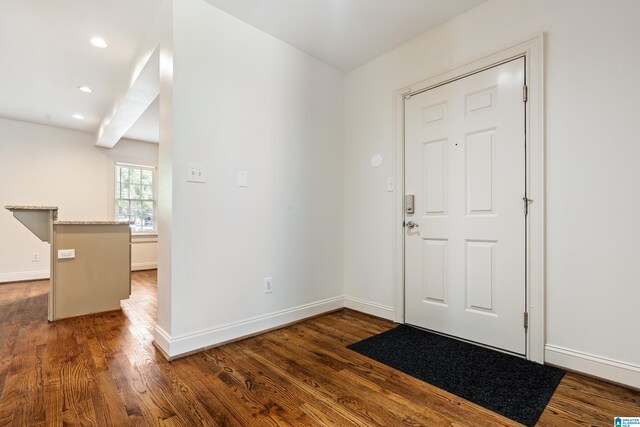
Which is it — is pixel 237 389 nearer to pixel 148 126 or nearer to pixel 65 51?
pixel 65 51

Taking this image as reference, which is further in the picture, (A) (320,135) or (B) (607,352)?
(A) (320,135)

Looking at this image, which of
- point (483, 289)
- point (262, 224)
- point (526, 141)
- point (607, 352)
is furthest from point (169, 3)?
point (607, 352)

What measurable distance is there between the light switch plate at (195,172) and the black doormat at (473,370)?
64.7 inches

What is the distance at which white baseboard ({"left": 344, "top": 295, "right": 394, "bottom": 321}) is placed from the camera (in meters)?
2.82

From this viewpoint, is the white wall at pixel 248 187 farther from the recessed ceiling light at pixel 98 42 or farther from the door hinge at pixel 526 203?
the door hinge at pixel 526 203

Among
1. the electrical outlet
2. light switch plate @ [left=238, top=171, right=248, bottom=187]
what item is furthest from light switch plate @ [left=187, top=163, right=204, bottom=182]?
the electrical outlet

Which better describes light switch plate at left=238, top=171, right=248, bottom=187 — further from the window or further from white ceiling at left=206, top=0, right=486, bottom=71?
the window

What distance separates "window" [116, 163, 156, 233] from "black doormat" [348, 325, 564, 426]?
5.43 meters

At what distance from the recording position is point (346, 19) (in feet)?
7.96

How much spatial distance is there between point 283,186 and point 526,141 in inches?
73.1

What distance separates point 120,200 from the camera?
5.78 meters

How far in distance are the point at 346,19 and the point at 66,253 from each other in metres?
Result: 3.36

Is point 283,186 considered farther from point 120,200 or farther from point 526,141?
point 120,200

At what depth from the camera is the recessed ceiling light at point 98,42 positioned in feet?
8.89
